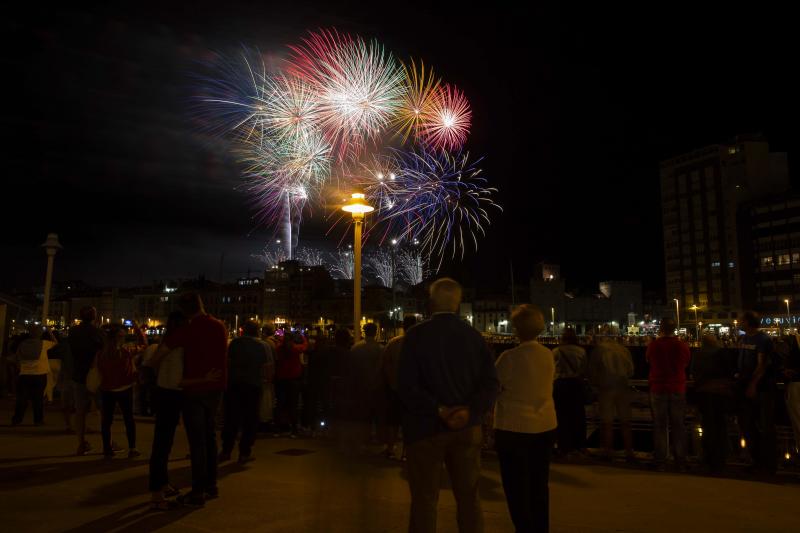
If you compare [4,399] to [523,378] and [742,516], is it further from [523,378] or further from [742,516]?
[742,516]

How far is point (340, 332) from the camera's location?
900 centimetres

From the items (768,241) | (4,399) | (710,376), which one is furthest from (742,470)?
(768,241)

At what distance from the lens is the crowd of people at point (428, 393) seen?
3.53 m

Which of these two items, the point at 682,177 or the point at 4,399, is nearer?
the point at 4,399

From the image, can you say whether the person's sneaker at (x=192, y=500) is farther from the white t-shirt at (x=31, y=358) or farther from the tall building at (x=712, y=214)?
the tall building at (x=712, y=214)

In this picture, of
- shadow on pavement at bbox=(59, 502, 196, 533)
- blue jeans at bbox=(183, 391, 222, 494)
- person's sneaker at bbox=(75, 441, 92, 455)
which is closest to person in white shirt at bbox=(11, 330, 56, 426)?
person's sneaker at bbox=(75, 441, 92, 455)

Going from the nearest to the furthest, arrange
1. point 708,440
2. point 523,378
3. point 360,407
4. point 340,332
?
point 523,378 < point 360,407 < point 708,440 < point 340,332

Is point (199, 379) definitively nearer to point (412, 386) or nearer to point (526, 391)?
point (412, 386)

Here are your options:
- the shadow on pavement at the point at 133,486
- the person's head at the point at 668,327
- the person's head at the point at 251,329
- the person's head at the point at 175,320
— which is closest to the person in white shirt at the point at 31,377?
the person's head at the point at 251,329

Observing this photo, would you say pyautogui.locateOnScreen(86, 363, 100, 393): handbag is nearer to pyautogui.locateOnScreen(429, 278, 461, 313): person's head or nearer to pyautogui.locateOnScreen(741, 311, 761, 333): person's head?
pyautogui.locateOnScreen(429, 278, 461, 313): person's head

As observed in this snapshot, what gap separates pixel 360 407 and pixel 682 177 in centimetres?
10923

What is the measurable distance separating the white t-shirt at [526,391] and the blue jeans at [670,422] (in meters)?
4.18

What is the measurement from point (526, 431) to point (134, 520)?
11.1ft

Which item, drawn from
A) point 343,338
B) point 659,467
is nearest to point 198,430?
point 343,338
